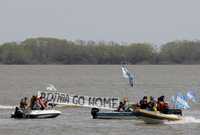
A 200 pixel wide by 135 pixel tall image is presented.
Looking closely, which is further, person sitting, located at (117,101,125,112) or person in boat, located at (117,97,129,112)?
person sitting, located at (117,101,125,112)

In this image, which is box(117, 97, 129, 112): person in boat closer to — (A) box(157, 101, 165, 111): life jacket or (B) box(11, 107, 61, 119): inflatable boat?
(A) box(157, 101, 165, 111): life jacket

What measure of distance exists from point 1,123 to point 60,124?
311cm

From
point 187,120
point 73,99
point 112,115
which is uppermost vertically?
point 73,99

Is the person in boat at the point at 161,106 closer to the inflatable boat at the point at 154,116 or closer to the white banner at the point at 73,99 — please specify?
the inflatable boat at the point at 154,116

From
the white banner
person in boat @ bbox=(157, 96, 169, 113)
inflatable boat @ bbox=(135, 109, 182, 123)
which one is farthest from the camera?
the white banner

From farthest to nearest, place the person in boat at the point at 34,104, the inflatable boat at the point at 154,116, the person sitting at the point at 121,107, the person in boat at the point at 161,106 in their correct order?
the person in boat at the point at 34,104 → the person sitting at the point at 121,107 → the person in boat at the point at 161,106 → the inflatable boat at the point at 154,116

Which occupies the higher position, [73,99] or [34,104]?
[73,99]

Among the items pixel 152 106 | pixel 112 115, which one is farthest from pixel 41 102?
pixel 152 106

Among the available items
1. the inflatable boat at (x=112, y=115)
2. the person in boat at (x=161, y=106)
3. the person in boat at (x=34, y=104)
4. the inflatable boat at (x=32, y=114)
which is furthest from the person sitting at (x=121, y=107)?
the person in boat at (x=34, y=104)

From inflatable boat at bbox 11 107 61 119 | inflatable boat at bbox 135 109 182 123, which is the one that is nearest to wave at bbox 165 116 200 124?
inflatable boat at bbox 135 109 182 123

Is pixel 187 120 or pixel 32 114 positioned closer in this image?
pixel 187 120

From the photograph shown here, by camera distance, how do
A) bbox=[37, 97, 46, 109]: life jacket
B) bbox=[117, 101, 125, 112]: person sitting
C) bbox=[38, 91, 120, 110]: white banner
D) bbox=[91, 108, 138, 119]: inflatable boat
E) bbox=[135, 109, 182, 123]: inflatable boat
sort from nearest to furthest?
bbox=[135, 109, 182, 123]: inflatable boat → bbox=[91, 108, 138, 119]: inflatable boat → bbox=[117, 101, 125, 112]: person sitting → bbox=[37, 97, 46, 109]: life jacket → bbox=[38, 91, 120, 110]: white banner

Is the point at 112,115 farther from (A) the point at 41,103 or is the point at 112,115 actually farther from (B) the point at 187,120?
(A) the point at 41,103

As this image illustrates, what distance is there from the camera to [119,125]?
146 ft
